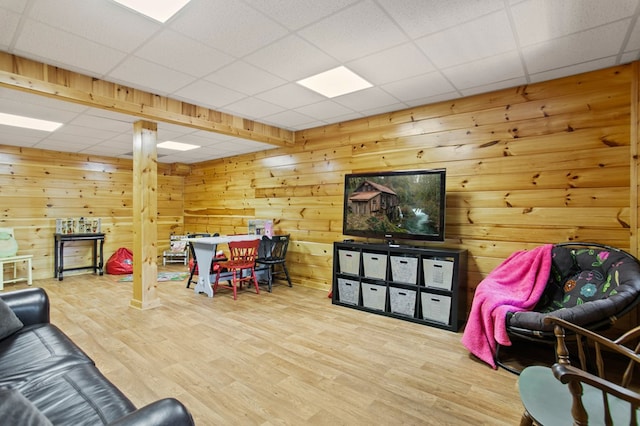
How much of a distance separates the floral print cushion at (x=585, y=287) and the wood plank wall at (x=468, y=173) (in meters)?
0.30

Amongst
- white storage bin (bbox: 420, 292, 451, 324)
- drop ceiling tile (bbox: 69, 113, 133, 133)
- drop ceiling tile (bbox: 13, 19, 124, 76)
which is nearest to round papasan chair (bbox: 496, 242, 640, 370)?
white storage bin (bbox: 420, 292, 451, 324)

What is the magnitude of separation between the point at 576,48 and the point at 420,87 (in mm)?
1274

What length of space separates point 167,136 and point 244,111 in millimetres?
1756

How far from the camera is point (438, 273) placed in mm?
3447

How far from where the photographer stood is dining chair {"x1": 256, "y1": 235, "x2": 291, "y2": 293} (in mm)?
4895

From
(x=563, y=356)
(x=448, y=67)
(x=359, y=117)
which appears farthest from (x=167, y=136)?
(x=563, y=356)

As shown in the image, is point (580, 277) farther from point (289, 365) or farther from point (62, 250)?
point (62, 250)

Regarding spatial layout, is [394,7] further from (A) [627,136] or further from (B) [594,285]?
(B) [594,285]

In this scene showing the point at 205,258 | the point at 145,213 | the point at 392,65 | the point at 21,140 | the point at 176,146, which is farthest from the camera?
the point at 176,146

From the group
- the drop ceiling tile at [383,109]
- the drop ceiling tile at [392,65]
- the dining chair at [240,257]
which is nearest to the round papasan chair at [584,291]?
the drop ceiling tile at [392,65]

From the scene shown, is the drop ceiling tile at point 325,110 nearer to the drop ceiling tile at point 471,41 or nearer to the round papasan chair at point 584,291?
the drop ceiling tile at point 471,41

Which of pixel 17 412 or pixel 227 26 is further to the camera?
pixel 227 26

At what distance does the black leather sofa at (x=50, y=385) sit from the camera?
917mm

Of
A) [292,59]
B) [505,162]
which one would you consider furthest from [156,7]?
[505,162]
